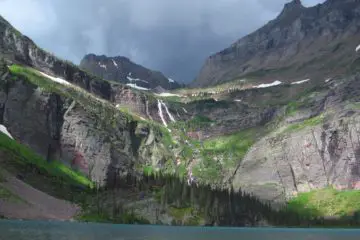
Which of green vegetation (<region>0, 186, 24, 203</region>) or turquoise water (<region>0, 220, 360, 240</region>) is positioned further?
green vegetation (<region>0, 186, 24, 203</region>)

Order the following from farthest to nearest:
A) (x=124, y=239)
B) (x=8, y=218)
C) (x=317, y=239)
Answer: (x=8, y=218)
(x=317, y=239)
(x=124, y=239)

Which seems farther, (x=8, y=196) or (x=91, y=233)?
(x=8, y=196)

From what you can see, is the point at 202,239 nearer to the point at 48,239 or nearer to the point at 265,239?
the point at 265,239

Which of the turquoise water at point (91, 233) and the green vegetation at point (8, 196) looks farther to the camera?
the green vegetation at point (8, 196)

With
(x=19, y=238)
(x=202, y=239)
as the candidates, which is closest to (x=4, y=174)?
(x=202, y=239)

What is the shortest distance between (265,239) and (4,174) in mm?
114745

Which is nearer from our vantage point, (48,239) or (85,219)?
(48,239)

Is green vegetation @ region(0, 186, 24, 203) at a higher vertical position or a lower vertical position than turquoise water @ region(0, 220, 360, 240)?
higher

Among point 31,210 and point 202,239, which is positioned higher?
point 31,210

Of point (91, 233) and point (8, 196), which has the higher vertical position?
point (8, 196)

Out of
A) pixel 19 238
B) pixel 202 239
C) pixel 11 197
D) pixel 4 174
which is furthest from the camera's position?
pixel 4 174

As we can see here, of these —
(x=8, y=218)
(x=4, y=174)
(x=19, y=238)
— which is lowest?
(x=19, y=238)

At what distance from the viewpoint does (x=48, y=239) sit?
Result: 8175 cm

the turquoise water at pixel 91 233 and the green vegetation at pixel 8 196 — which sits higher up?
the green vegetation at pixel 8 196
